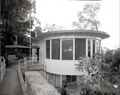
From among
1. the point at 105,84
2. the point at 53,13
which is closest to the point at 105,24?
the point at 53,13

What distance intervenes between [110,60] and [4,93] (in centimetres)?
713


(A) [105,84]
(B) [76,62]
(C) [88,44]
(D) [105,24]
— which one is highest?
(D) [105,24]

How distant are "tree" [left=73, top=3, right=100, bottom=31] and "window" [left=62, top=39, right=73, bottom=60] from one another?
14.6 m

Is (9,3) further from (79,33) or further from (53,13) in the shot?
(53,13)

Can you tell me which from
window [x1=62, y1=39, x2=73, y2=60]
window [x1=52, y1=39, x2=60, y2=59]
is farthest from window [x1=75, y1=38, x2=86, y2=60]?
window [x1=52, y1=39, x2=60, y2=59]

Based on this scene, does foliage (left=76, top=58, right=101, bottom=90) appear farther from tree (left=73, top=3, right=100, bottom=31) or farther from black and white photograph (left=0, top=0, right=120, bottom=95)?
tree (left=73, top=3, right=100, bottom=31)

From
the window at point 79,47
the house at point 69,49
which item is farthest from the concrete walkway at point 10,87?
the window at point 79,47

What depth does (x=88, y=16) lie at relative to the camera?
24.3 m

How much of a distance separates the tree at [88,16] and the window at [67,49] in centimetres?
1455

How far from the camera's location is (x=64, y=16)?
2634 cm

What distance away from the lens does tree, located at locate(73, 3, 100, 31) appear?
23.9m

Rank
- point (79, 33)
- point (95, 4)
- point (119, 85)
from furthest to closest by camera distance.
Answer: point (95, 4) < point (79, 33) < point (119, 85)

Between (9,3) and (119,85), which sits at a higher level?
(9,3)

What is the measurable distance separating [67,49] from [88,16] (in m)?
16.0
